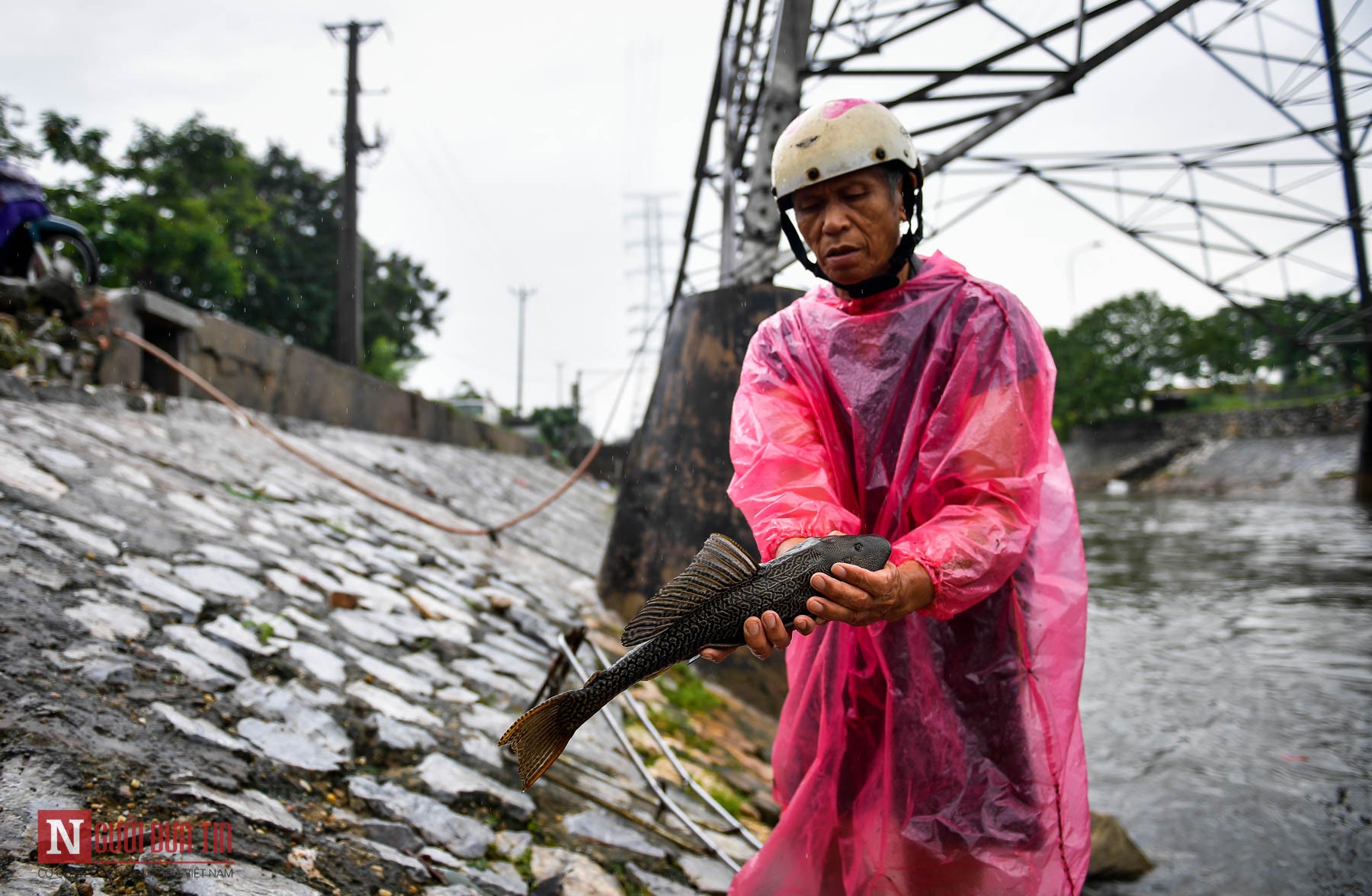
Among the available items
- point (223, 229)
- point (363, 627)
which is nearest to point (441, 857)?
point (363, 627)

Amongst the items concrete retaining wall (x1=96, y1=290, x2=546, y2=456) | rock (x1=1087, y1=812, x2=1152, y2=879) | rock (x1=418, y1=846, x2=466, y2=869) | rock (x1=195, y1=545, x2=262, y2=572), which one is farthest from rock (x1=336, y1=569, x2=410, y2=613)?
rock (x1=1087, y1=812, x2=1152, y2=879)

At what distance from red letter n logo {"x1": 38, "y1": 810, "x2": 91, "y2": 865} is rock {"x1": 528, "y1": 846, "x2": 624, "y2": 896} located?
3.67 feet

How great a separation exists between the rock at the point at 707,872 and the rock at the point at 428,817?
649 mm

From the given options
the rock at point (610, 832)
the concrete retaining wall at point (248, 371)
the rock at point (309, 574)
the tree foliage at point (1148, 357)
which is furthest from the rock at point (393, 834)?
the tree foliage at point (1148, 357)

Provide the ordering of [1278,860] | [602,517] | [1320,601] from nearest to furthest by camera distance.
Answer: [1278,860]
[1320,601]
[602,517]

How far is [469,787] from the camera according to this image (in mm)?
2688

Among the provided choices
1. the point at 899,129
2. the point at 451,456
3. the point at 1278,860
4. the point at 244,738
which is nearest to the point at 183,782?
the point at 244,738

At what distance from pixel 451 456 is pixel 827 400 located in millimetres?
9536

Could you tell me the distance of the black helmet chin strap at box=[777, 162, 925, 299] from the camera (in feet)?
6.00

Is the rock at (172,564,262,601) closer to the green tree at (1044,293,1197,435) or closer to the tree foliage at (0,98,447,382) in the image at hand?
the tree foliage at (0,98,447,382)

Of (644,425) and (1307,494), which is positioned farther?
(1307,494)

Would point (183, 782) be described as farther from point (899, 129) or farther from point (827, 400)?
point (899, 129)

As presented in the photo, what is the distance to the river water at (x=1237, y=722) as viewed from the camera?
12.8 ft

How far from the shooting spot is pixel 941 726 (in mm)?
1757
